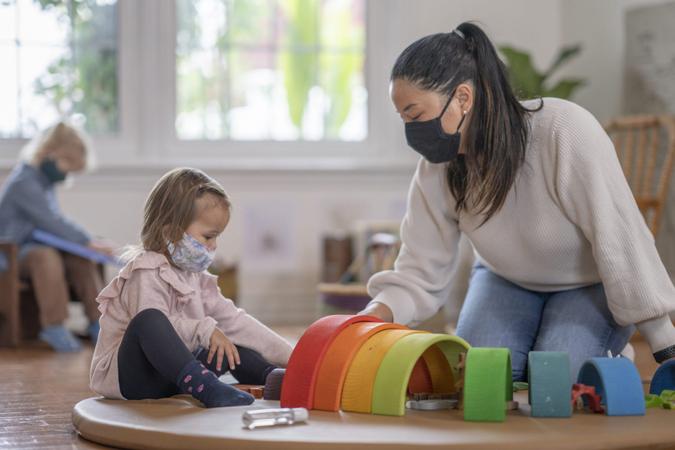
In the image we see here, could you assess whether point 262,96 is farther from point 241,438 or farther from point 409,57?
point 241,438

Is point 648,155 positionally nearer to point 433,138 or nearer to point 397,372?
point 433,138

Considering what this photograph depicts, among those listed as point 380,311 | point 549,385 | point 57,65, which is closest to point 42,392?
point 380,311

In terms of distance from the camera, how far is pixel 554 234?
91.8 inches

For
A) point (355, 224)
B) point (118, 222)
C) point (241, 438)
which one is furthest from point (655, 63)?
point (241, 438)

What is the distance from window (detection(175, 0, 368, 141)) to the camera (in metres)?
5.13

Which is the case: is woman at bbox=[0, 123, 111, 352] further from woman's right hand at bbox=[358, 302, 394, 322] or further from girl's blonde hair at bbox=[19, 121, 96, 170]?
woman's right hand at bbox=[358, 302, 394, 322]

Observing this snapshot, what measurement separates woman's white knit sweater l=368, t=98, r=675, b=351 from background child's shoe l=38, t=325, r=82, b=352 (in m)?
1.73

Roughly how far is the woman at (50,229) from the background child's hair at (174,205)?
176cm

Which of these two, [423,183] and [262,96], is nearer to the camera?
[423,183]

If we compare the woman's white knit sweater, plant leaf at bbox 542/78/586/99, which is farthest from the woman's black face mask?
plant leaf at bbox 542/78/586/99

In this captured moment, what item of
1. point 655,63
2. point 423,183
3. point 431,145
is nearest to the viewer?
point 431,145

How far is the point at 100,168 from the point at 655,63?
100 inches

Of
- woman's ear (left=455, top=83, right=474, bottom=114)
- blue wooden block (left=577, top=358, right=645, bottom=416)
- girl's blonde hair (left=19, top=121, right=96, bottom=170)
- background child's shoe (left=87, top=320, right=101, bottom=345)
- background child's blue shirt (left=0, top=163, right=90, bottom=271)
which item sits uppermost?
woman's ear (left=455, top=83, right=474, bottom=114)

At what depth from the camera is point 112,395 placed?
88.6 inches
